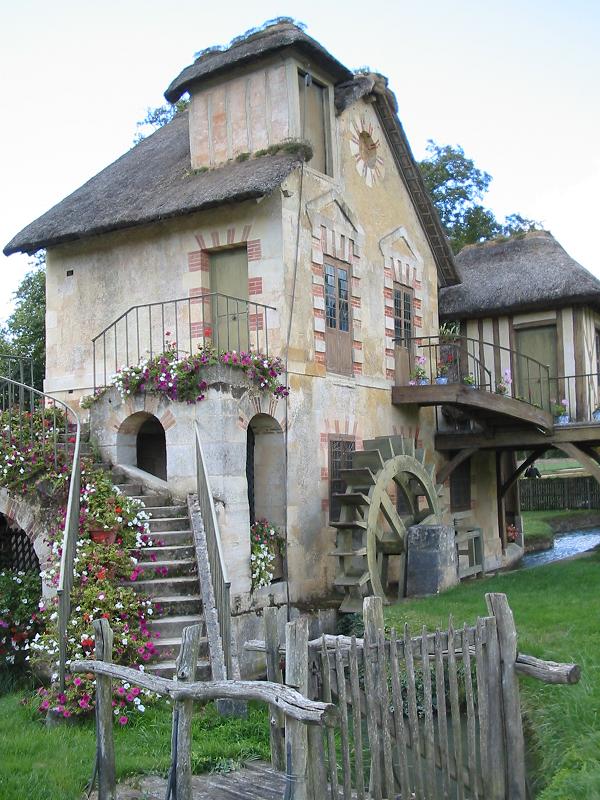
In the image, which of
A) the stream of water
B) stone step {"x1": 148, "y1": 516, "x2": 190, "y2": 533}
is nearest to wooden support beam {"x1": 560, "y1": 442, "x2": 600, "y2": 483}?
the stream of water

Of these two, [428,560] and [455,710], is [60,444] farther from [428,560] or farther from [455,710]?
[455,710]

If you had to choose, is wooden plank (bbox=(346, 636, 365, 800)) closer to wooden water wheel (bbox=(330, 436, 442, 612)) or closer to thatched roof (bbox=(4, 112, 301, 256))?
wooden water wheel (bbox=(330, 436, 442, 612))

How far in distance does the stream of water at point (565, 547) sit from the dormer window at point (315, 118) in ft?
30.3

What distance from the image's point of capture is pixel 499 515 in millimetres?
19828

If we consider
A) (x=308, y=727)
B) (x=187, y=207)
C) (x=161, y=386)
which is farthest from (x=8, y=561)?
(x=308, y=727)

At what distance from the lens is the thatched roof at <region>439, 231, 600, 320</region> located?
55.7ft

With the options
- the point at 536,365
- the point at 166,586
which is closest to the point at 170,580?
the point at 166,586

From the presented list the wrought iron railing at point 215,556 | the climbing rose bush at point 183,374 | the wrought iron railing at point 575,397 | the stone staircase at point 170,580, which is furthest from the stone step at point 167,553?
the wrought iron railing at point 575,397

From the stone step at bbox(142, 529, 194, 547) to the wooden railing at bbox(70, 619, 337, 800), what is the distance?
11.6 feet

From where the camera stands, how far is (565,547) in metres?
23.2

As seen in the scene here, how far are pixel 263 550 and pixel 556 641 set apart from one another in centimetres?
405

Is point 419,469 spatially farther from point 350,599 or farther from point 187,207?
point 187,207

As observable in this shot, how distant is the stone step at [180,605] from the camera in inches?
367

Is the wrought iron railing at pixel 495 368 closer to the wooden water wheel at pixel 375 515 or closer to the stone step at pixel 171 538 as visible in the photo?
the wooden water wheel at pixel 375 515
